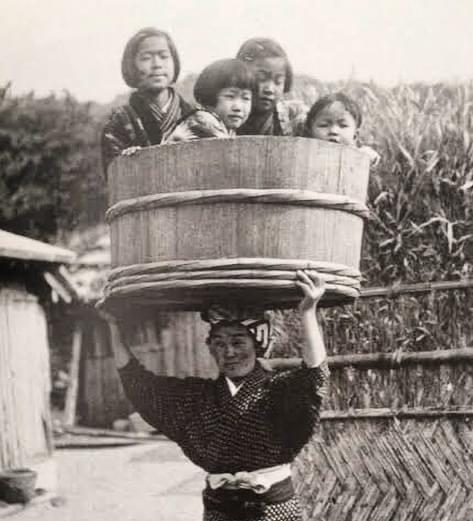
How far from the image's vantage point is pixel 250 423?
196 centimetres

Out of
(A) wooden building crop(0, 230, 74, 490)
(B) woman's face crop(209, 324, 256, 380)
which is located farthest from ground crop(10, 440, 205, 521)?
(B) woman's face crop(209, 324, 256, 380)

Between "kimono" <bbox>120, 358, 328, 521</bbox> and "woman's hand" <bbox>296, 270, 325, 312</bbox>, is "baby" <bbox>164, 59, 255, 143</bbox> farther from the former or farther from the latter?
"kimono" <bbox>120, 358, 328, 521</bbox>

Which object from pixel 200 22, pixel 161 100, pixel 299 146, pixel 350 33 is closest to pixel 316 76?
pixel 350 33

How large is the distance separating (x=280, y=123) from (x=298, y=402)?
0.84 metres

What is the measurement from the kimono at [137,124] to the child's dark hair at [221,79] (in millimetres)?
204

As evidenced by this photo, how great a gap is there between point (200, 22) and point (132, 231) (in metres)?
0.95

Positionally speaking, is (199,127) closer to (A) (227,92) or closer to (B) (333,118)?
(A) (227,92)

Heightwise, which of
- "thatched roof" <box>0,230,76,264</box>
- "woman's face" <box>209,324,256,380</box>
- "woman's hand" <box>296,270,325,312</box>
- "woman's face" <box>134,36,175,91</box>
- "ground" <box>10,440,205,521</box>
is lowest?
"ground" <box>10,440,205,521</box>

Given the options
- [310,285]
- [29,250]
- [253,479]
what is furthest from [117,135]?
[29,250]

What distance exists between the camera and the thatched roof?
12.8 ft

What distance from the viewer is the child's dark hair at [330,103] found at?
2.20 metres

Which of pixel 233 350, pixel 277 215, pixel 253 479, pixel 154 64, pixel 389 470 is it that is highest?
pixel 154 64

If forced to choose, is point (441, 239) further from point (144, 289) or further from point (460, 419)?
point (144, 289)

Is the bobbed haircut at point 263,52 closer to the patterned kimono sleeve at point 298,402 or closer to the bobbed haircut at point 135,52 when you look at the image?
the bobbed haircut at point 135,52
